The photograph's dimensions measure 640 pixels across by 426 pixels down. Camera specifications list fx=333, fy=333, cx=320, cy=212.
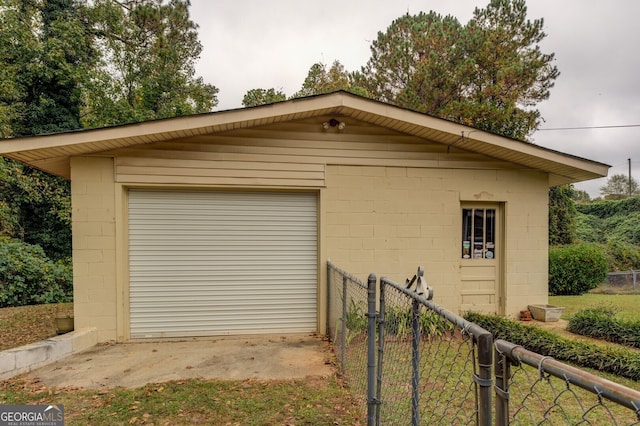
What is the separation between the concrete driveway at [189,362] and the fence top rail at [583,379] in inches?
131

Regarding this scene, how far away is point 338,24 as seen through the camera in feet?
54.5

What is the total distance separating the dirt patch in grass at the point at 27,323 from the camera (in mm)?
5268

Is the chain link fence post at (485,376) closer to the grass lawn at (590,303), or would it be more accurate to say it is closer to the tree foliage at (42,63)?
the grass lawn at (590,303)

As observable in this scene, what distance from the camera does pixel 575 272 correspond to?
9.48m

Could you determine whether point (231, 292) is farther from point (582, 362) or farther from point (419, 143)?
point (582, 362)

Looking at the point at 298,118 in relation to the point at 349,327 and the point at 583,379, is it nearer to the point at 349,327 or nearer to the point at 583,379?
the point at 349,327

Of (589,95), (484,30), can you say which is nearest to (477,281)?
(484,30)

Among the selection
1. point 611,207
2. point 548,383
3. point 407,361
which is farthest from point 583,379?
point 611,207

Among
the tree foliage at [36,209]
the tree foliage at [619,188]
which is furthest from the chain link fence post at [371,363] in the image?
the tree foliage at [619,188]

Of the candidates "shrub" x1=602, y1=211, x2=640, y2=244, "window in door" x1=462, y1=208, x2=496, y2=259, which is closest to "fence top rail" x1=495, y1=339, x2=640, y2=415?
"window in door" x1=462, y1=208, x2=496, y2=259

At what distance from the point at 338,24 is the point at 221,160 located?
1425 centimetres

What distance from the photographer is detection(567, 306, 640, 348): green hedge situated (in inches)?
193

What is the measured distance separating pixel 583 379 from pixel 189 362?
15.0 feet

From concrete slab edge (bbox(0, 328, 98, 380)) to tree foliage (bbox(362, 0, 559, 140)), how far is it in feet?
47.3
